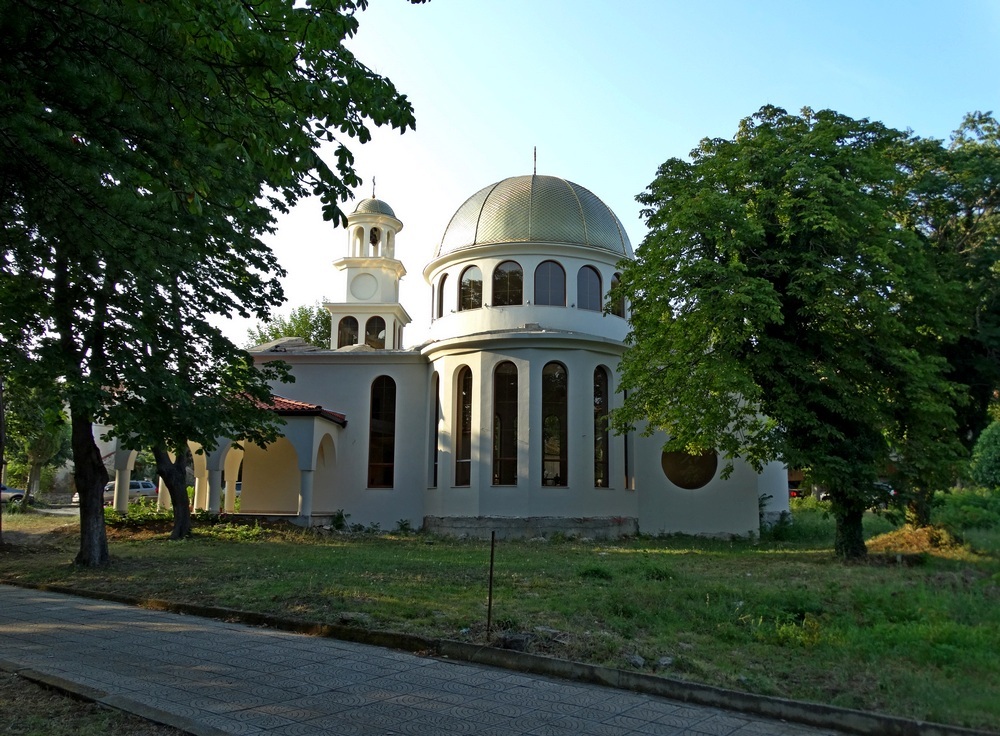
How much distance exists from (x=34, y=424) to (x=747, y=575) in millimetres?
24680

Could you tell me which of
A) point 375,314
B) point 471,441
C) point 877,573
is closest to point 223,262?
point 471,441

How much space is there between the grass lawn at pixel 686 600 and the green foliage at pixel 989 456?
31.4ft

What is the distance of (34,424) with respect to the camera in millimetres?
27109

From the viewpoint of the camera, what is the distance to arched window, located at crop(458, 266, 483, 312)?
84.0 feet

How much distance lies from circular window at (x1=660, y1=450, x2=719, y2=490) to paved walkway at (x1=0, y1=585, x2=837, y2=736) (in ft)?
60.1

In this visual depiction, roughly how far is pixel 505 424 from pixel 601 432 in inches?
120

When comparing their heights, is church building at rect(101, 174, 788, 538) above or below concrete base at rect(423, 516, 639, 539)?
above

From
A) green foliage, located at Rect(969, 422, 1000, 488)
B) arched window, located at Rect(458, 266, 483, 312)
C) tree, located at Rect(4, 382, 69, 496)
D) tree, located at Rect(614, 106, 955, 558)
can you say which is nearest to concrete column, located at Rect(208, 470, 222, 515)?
tree, located at Rect(4, 382, 69, 496)

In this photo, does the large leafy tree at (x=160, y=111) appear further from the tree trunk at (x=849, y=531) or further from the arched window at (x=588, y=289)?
the arched window at (x=588, y=289)

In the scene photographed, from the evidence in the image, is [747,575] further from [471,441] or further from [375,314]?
[375,314]

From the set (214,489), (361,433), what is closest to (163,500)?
(214,489)

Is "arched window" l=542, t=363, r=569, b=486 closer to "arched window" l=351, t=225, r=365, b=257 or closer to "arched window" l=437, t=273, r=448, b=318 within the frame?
"arched window" l=437, t=273, r=448, b=318

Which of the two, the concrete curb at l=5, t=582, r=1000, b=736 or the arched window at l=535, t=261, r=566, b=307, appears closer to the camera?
the concrete curb at l=5, t=582, r=1000, b=736

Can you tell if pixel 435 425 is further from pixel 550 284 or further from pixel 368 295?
pixel 368 295
